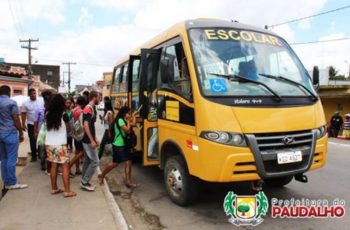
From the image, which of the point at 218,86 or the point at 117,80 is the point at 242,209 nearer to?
the point at 218,86

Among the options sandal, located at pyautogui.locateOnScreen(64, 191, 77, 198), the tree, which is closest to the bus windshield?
sandal, located at pyautogui.locateOnScreen(64, 191, 77, 198)

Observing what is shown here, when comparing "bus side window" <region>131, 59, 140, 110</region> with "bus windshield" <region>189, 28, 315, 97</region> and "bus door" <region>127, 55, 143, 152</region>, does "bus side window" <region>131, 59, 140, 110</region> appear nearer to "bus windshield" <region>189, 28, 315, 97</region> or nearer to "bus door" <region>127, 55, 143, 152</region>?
"bus door" <region>127, 55, 143, 152</region>

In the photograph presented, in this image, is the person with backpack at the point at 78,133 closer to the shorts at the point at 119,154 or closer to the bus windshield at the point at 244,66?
the shorts at the point at 119,154

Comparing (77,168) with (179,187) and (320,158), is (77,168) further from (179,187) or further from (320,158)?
(320,158)

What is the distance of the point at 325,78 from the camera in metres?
28.3

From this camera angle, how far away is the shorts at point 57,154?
601cm

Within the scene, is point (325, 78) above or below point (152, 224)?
above

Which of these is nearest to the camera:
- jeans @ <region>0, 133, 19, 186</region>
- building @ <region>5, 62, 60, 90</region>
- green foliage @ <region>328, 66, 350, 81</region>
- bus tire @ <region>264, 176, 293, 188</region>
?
jeans @ <region>0, 133, 19, 186</region>

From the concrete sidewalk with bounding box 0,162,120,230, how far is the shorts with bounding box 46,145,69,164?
59 cm

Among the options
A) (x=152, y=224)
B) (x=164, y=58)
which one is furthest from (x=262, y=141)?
(x=164, y=58)

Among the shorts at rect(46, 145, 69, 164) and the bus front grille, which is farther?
the shorts at rect(46, 145, 69, 164)

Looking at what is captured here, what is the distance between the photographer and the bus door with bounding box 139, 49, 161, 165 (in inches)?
260

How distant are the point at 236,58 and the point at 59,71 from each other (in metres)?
96.1

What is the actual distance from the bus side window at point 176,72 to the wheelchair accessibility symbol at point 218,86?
13.7 inches
